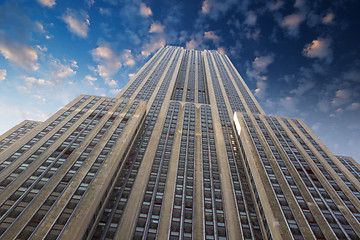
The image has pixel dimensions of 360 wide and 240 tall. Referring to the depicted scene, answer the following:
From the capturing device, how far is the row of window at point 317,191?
3772cm

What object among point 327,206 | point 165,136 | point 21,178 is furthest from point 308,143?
point 21,178

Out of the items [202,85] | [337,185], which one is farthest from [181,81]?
[337,185]

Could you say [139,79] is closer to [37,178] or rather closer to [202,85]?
[202,85]

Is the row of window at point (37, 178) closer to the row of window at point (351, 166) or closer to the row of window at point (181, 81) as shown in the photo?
the row of window at point (181, 81)

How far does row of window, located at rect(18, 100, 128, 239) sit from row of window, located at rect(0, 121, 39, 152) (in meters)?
46.0

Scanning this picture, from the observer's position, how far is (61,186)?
1524 inches

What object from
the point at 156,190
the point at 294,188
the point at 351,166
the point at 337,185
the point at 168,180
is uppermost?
the point at 351,166

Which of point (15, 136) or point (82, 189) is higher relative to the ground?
point (15, 136)

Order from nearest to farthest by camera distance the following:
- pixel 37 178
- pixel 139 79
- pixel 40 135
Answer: pixel 37 178 < pixel 40 135 < pixel 139 79

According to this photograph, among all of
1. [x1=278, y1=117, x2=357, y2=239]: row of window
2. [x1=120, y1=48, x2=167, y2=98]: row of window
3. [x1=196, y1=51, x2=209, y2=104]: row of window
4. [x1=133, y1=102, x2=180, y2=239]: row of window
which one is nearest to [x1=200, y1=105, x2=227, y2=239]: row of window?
[x1=133, y1=102, x2=180, y2=239]: row of window

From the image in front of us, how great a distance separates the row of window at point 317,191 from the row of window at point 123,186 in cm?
4877

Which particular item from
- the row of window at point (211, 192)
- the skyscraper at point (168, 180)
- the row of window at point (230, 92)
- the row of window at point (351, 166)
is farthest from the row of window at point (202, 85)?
the row of window at point (351, 166)

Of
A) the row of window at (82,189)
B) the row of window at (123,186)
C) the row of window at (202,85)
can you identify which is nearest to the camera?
the row of window at (82,189)

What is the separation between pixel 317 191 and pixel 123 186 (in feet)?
173
